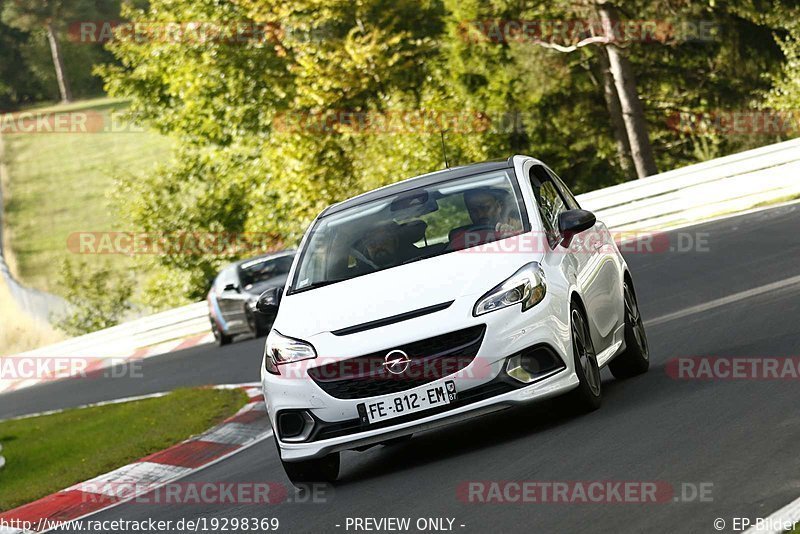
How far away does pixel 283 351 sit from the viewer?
832 centimetres

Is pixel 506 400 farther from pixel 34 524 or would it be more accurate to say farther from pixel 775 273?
pixel 775 273

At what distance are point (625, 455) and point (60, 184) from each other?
76818 millimetres

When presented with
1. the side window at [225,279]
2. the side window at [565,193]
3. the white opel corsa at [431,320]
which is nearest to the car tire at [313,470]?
the white opel corsa at [431,320]

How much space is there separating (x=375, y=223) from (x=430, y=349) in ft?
5.14

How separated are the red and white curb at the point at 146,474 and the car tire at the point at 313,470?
83.2 inches

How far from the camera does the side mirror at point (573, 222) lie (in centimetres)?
Answer: 891

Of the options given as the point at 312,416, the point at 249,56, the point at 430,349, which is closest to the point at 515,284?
the point at 430,349

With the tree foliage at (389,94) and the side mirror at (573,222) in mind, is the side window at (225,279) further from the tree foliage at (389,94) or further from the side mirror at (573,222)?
the side mirror at (573,222)

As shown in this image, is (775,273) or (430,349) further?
(775,273)

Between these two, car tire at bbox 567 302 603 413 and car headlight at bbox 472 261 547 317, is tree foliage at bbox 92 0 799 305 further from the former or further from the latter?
car headlight at bbox 472 261 547 317

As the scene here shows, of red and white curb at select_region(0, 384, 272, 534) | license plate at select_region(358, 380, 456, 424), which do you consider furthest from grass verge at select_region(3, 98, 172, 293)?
license plate at select_region(358, 380, 456, 424)

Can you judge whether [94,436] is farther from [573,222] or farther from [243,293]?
[243,293]

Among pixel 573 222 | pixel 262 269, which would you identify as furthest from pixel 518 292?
pixel 262 269

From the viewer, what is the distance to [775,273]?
47.7 feet
